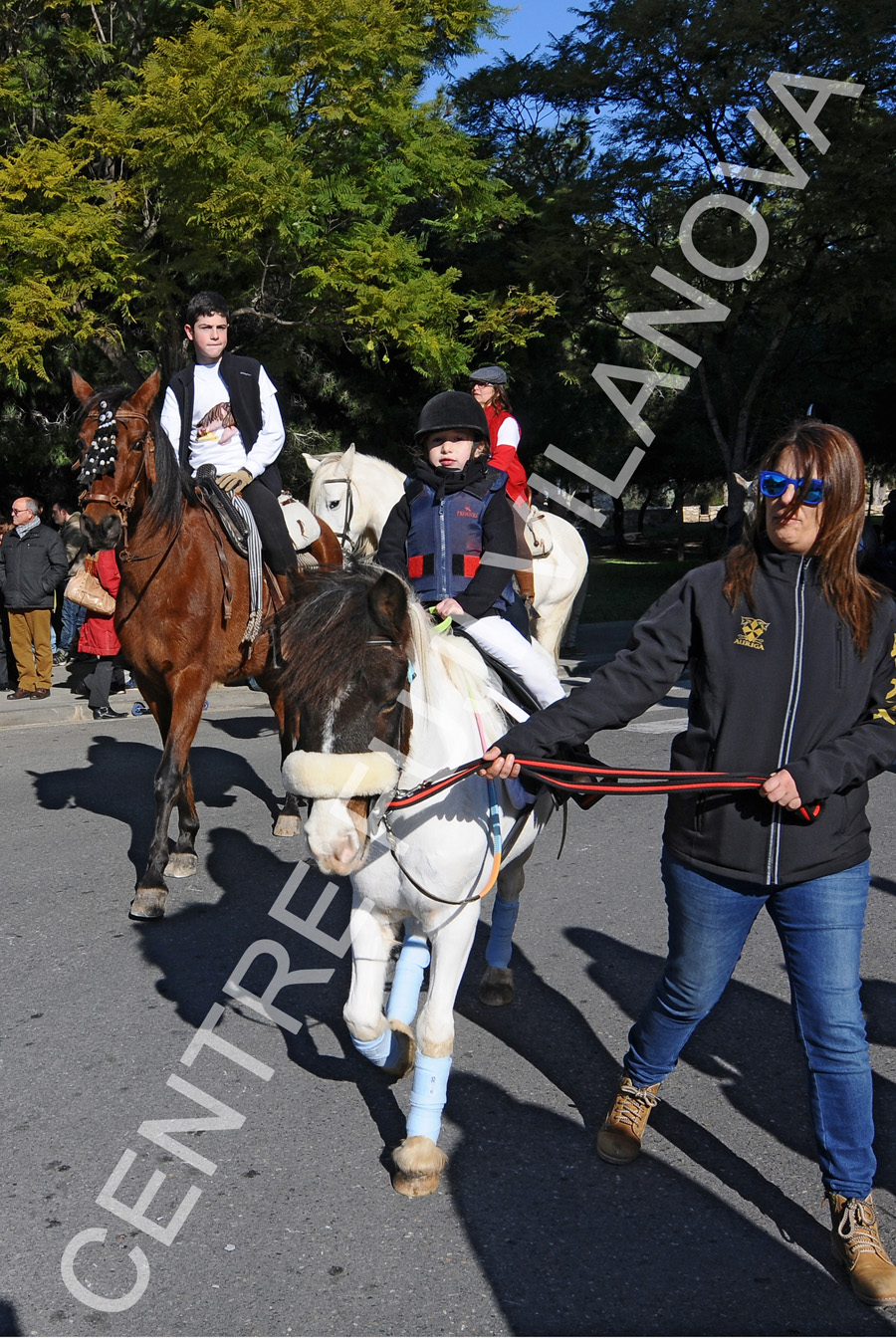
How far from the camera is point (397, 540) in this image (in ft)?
14.6

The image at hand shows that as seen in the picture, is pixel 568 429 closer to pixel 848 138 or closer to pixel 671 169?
pixel 671 169

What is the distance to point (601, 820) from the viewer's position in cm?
762

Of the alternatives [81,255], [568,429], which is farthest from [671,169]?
[81,255]

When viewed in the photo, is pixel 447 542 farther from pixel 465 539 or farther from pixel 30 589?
pixel 30 589

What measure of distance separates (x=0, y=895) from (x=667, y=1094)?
154 inches

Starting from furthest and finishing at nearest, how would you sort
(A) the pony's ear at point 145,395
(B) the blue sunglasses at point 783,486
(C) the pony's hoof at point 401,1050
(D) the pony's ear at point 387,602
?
(A) the pony's ear at point 145,395
(C) the pony's hoof at point 401,1050
(D) the pony's ear at point 387,602
(B) the blue sunglasses at point 783,486

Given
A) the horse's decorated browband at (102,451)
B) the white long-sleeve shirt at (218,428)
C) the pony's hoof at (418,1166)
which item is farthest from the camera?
the white long-sleeve shirt at (218,428)

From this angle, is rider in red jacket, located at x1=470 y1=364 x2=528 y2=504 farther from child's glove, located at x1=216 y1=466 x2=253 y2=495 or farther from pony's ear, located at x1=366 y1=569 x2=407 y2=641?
pony's ear, located at x1=366 y1=569 x2=407 y2=641

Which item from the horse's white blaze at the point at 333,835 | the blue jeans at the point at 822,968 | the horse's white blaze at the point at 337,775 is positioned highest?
the horse's white blaze at the point at 337,775

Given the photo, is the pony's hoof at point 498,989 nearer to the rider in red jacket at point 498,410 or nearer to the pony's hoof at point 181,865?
the pony's hoof at point 181,865

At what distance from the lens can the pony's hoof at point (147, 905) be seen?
228 inches

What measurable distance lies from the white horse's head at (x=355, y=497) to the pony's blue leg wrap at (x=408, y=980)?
5.43 meters

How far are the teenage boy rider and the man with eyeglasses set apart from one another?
6382 millimetres

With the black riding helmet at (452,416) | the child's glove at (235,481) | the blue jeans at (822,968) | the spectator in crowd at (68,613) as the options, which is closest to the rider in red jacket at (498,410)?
the child's glove at (235,481)
